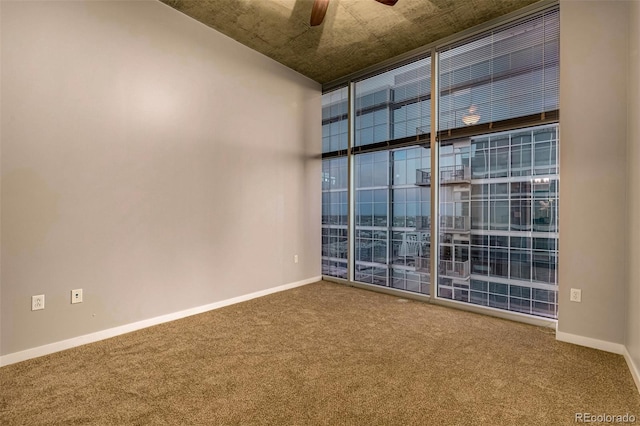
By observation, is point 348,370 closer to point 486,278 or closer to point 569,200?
point 486,278

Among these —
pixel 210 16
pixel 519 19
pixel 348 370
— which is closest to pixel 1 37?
pixel 210 16

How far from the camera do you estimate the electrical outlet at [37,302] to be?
2299mm

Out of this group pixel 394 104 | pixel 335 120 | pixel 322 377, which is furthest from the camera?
pixel 335 120

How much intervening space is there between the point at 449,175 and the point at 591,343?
1.95 meters

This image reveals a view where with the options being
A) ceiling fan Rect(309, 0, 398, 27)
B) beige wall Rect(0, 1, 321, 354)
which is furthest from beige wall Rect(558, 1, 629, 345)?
beige wall Rect(0, 1, 321, 354)

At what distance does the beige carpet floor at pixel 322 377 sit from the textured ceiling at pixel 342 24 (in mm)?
3083

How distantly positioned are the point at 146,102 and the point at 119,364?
227 centimetres

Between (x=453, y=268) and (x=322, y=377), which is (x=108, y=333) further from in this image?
(x=453, y=268)

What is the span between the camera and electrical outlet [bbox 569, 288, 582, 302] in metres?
2.54

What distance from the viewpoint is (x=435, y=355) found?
91.3 inches

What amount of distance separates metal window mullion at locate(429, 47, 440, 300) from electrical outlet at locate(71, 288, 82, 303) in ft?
11.5

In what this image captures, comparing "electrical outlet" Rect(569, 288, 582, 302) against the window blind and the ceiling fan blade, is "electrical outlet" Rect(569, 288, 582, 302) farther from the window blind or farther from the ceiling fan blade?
the ceiling fan blade

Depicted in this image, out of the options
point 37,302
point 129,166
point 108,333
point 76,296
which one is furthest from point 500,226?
point 37,302

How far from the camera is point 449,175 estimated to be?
11.5 ft
